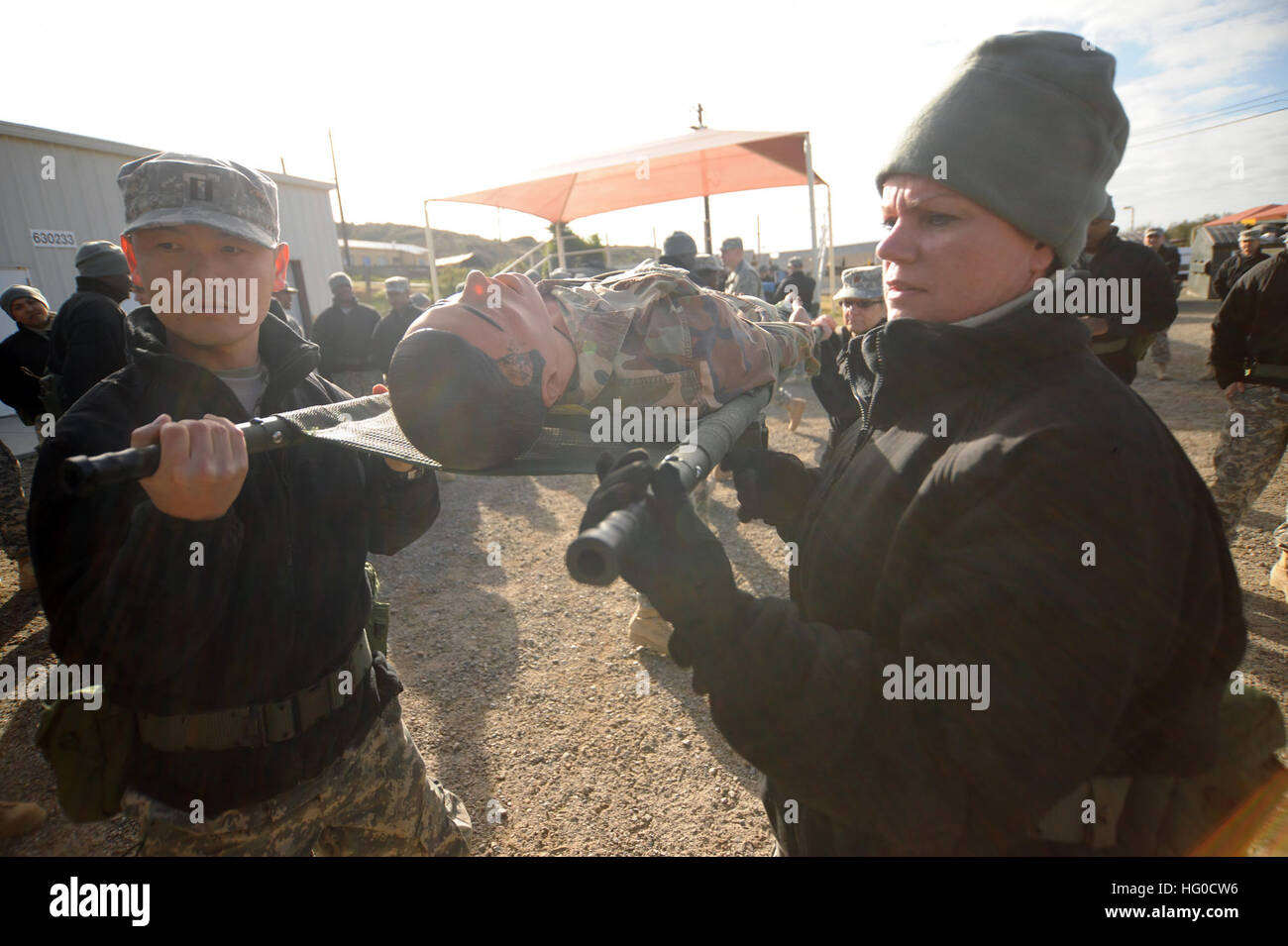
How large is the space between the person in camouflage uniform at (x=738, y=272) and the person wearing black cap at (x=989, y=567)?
7044mm

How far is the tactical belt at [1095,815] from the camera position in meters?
1.24

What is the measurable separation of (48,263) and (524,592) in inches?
512

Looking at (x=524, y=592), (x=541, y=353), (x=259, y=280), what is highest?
(x=259, y=280)

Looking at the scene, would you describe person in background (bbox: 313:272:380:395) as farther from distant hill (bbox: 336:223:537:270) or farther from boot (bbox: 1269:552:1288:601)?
distant hill (bbox: 336:223:537:270)

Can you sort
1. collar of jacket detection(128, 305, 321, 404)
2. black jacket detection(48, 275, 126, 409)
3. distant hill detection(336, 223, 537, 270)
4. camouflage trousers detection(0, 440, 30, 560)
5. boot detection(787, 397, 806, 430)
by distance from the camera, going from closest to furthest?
1. collar of jacket detection(128, 305, 321, 404)
2. black jacket detection(48, 275, 126, 409)
3. camouflage trousers detection(0, 440, 30, 560)
4. boot detection(787, 397, 806, 430)
5. distant hill detection(336, 223, 537, 270)

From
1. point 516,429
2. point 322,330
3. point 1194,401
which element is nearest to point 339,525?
point 516,429

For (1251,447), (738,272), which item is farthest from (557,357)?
(738,272)

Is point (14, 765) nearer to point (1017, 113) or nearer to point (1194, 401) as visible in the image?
point (1017, 113)

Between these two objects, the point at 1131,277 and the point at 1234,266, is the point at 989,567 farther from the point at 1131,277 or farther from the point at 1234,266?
the point at 1234,266

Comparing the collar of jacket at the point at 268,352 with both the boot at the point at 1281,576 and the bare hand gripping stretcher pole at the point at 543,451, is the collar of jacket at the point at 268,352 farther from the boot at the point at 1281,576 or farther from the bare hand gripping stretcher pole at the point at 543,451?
the boot at the point at 1281,576

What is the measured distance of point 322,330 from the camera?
29.7ft

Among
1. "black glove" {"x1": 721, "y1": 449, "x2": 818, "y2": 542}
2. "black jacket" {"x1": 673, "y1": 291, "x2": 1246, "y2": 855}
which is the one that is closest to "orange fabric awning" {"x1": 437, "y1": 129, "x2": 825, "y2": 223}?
"black glove" {"x1": 721, "y1": 449, "x2": 818, "y2": 542}

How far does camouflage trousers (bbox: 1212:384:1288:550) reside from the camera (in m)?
5.00

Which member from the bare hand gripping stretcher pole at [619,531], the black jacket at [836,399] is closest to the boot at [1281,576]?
the black jacket at [836,399]
